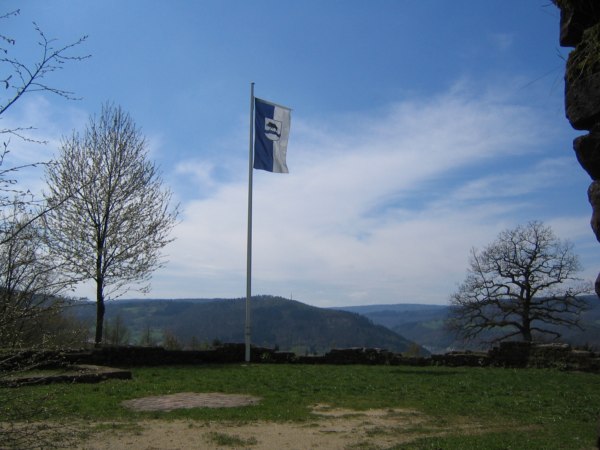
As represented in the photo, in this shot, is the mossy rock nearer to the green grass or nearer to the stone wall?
the green grass

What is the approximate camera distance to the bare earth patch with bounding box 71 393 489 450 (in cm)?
653

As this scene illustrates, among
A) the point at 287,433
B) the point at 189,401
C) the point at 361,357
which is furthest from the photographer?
the point at 361,357

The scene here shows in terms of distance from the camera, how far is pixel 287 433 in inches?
285

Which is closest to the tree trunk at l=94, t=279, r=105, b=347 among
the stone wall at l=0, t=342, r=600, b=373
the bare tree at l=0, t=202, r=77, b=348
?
the stone wall at l=0, t=342, r=600, b=373

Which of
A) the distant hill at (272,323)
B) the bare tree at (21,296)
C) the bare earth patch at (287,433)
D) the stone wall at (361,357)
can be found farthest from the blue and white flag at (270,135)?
the distant hill at (272,323)

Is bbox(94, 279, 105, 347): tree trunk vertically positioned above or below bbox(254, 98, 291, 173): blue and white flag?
below

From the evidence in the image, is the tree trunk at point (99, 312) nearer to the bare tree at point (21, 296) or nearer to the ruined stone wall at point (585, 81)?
the bare tree at point (21, 296)

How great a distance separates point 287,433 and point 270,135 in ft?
41.9

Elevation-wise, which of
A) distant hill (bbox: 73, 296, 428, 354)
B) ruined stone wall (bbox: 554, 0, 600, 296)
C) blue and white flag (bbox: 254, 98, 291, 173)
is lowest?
distant hill (bbox: 73, 296, 428, 354)

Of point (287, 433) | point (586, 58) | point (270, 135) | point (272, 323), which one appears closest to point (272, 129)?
point (270, 135)

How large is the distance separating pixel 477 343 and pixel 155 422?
2791cm

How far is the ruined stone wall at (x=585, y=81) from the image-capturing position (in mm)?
3750

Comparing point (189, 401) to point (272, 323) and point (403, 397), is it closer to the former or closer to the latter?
point (403, 397)

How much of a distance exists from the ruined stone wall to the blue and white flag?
14491mm
